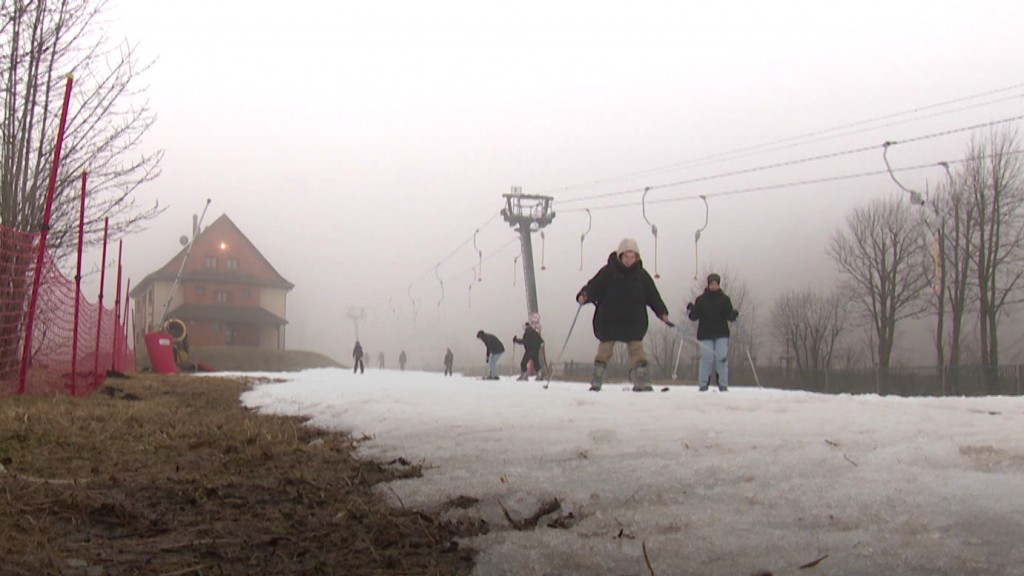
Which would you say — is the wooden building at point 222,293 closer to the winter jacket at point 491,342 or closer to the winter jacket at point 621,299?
the winter jacket at point 491,342

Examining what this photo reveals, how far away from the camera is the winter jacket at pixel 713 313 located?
41.7 feet

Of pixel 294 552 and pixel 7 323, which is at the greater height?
pixel 7 323

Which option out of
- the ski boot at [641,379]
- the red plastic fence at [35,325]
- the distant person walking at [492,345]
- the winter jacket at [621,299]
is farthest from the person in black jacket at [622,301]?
the distant person walking at [492,345]

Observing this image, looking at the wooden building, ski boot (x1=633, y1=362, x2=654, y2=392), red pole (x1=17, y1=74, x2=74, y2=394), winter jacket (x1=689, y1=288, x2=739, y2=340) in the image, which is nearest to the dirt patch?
red pole (x1=17, y1=74, x2=74, y2=394)

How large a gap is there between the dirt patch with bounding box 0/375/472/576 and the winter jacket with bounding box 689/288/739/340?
787 centimetres

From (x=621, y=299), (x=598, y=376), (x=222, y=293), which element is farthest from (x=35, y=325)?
(x=222, y=293)

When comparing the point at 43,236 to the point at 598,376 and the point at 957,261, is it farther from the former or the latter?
the point at 957,261

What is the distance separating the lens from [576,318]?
12.9 m

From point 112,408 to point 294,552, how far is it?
19.4 feet

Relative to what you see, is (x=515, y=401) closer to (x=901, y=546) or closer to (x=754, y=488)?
Result: (x=754, y=488)

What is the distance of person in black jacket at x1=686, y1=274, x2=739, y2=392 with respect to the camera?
12.7 meters

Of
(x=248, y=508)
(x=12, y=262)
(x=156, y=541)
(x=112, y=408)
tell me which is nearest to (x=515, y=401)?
(x=112, y=408)

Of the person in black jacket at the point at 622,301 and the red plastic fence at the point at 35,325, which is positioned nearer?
the red plastic fence at the point at 35,325

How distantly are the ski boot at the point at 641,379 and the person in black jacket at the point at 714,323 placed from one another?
81.2 inches
